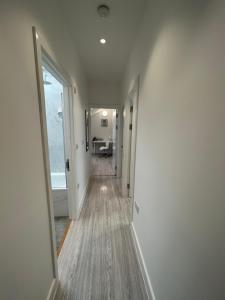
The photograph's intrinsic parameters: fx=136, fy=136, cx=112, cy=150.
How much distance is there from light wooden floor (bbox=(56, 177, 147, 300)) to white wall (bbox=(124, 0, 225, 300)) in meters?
0.34

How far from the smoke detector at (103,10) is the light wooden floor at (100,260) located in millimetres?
2836

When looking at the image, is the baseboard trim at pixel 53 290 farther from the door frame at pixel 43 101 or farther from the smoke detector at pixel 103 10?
the smoke detector at pixel 103 10

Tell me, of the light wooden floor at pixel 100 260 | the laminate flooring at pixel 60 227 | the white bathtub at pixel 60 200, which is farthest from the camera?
the white bathtub at pixel 60 200

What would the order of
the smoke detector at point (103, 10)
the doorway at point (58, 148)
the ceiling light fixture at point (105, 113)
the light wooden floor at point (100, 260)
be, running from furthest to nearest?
1. the ceiling light fixture at point (105, 113)
2. the doorway at point (58, 148)
3. the smoke detector at point (103, 10)
4. the light wooden floor at point (100, 260)

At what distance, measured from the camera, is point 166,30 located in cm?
100

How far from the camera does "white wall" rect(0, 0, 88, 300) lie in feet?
2.26

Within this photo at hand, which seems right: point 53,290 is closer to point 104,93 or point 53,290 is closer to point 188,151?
point 188,151

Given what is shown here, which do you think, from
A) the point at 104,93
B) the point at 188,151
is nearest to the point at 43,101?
the point at 188,151

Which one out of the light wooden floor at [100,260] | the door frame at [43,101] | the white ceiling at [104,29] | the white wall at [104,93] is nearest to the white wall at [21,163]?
the door frame at [43,101]

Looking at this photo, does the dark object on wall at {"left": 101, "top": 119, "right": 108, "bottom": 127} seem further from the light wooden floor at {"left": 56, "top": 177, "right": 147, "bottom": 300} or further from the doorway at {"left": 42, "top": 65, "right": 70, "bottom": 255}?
the light wooden floor at {"left": 56, "top": 177, "right": 147, "bottom": 300}

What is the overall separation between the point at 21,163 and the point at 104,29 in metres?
2.10

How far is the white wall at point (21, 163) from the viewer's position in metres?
0.69

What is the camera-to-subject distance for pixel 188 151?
72 centimetres

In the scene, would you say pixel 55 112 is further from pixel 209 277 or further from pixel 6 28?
pixel 209 277
